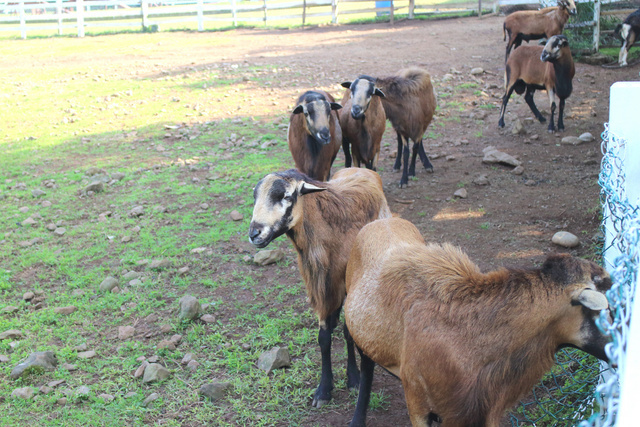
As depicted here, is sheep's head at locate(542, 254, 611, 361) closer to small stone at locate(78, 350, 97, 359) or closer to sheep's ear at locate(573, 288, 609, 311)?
sheep's ear at locate(573, 288, 609, 311)

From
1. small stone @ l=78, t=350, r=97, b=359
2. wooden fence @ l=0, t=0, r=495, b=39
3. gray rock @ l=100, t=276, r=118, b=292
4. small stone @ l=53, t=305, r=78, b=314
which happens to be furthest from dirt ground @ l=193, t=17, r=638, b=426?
wooden fence @ l=0, t=0, r=495, b=39

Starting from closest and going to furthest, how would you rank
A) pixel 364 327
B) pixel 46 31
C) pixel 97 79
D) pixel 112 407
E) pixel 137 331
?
pixel 364 327 < pixel 112 407 < pixel 137 331 < pixel 97 79 < pixel 46 31

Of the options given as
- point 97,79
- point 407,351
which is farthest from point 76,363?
point 97,79

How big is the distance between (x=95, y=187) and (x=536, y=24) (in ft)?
37.8

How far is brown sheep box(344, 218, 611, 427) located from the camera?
2549mm

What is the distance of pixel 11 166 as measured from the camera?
951 centimetres

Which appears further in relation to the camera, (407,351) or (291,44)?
(291,44)

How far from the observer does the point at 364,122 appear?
7.83m

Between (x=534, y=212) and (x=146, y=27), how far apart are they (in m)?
21.2

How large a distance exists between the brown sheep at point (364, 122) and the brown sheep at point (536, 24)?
752cm

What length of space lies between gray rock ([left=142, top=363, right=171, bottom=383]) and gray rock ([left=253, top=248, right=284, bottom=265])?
1994 millimetres

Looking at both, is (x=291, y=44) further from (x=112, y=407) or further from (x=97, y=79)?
(x=112, y=407)

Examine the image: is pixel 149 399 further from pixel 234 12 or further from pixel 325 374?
pixel 234 12

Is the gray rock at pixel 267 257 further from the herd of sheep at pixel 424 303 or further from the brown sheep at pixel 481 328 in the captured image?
the brown sheep at pixel 481 328
